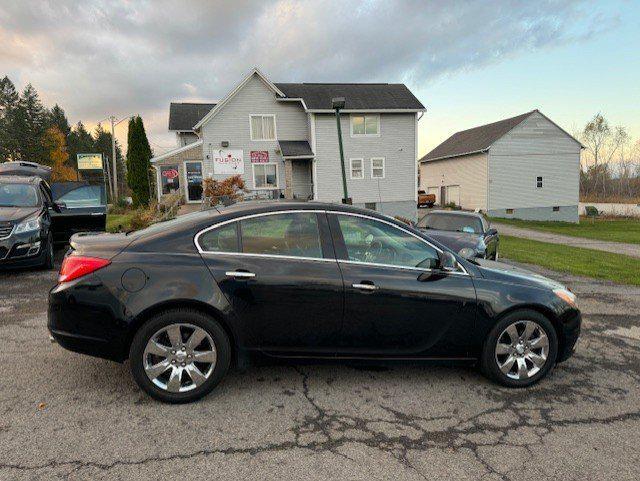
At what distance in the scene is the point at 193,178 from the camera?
81.5 feet

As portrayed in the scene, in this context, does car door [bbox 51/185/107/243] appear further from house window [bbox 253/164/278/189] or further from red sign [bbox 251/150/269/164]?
house window [bbox 253/164/278/189]

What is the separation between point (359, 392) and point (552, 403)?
1591 mm

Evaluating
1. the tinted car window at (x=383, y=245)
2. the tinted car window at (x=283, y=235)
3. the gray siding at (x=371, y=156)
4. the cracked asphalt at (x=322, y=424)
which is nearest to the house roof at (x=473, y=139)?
the gray siding at (x=371, y=156)

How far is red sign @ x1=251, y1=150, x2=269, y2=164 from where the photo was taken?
81.9ft

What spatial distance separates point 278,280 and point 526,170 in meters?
36.6

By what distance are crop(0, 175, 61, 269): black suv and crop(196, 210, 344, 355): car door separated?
568 centimetres

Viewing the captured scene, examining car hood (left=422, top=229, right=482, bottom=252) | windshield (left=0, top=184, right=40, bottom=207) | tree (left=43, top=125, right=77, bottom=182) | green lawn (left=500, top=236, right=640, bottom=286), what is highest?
tree (left=43, top=125, right=77, bottom=182)

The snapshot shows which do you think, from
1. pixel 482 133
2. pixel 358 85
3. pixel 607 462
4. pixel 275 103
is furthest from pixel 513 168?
pixel 607 462

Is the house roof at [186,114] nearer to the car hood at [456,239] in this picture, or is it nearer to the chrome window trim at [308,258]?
the car hood at [456,239]

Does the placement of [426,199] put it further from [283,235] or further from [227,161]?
[283,235]

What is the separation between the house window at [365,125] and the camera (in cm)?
2497

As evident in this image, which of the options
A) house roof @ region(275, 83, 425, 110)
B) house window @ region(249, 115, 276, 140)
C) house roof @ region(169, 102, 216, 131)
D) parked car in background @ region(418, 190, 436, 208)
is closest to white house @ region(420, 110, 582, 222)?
parked car in background @ region(418, 190, 436, 208)

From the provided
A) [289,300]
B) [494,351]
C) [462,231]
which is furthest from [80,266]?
[462,231]

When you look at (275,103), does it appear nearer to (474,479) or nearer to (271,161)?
(271,161)
